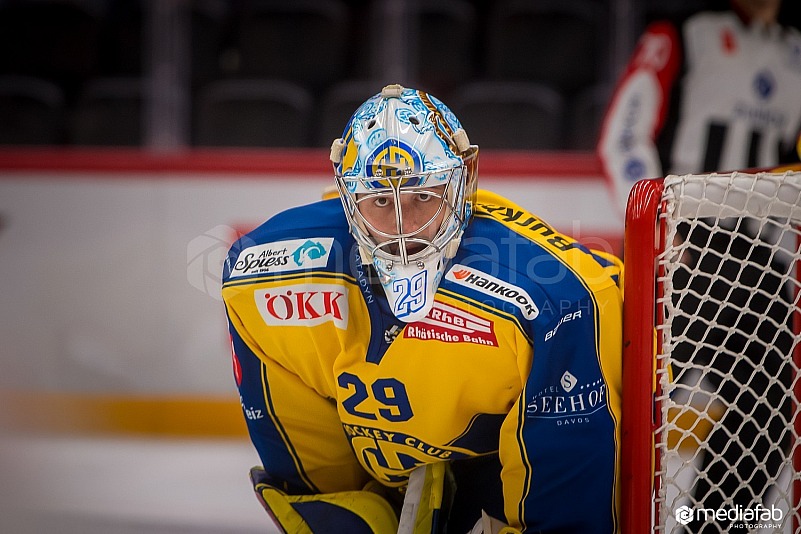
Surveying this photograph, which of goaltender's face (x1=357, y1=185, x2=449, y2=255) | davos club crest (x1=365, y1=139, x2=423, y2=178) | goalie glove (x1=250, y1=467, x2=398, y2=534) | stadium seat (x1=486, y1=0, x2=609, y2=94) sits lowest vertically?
goalie glove (x1=250, y1=467, x2=398, y2=534)

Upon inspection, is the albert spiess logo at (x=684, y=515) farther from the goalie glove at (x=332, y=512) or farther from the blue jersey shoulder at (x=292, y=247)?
the blue jersey shoulder at (x=292, y=247)

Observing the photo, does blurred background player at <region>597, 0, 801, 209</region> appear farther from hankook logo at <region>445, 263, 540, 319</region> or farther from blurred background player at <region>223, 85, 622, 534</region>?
hankook logo at <region>445, 263, 540, 319</region>

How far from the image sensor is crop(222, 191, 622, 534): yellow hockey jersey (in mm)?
1214

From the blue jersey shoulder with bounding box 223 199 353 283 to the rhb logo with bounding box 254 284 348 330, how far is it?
31 millimetres

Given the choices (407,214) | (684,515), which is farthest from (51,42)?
(684,515)

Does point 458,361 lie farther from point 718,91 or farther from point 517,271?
point 718,91

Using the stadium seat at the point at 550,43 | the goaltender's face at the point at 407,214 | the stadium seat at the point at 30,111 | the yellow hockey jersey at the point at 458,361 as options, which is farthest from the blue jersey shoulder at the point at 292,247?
the stadium seat at the point at 30,111

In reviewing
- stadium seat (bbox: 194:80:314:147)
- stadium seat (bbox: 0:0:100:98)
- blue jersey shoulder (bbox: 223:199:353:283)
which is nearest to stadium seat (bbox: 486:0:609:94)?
stadium seat (bbox: 194:80:314:147)

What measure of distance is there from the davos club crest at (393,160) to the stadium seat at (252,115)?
1.86 meters

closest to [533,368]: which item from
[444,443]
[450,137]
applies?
[444,443]

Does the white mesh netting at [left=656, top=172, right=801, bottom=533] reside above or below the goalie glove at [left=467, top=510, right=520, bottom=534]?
above

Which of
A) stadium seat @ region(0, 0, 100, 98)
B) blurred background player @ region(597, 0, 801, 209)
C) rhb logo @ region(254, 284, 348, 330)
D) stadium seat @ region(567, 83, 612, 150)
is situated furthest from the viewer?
stadium seat @ region(0, 0, 100, 98)

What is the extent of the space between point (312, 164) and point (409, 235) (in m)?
1.68

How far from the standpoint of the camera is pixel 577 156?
280 cm
